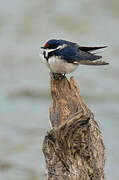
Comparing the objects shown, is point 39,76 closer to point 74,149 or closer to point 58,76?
point 58,76

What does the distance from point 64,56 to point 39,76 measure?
21.3 ft

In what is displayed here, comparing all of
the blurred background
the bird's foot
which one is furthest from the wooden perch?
the blurred background

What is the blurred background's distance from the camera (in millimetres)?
10922

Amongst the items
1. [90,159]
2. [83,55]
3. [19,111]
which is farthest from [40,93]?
[90,159]

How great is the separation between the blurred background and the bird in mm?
3689

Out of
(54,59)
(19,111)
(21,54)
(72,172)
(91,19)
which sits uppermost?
(91,19)

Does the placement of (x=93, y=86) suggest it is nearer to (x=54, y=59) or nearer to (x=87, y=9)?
(x=87, y=9)

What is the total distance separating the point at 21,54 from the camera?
527 inches

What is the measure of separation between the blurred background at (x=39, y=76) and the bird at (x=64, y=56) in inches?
145

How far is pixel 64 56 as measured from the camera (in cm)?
631

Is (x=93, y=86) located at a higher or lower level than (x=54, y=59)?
higher

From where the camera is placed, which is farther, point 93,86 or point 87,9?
point 87,9

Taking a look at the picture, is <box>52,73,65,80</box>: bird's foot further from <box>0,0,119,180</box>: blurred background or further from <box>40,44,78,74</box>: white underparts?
<box>0,0,119,180</box>: blurred background

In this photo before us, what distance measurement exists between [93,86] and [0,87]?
5.48 ft
